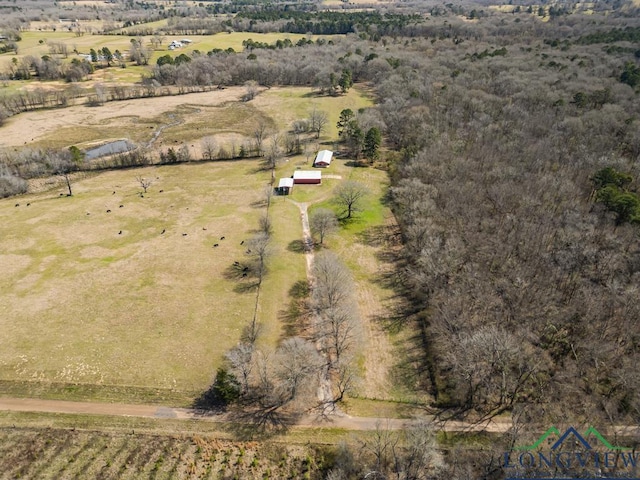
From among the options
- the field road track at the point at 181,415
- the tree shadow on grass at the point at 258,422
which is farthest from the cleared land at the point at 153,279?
the tree shadow on grass at the point at 258,422

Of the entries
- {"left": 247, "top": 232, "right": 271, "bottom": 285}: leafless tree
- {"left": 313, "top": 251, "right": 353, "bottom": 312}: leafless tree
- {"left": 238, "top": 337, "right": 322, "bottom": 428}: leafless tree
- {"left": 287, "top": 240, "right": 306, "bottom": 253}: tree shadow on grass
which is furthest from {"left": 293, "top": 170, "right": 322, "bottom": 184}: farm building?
{"left": 238, "top": 337, "right": 322, "bottom": 428}: leafless tree

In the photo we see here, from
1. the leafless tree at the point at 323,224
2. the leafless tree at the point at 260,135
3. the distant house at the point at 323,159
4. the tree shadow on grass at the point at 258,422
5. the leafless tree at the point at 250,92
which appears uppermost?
the leafless tree at the point at 250,92

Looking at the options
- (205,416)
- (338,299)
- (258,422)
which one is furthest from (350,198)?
A: (205,416)

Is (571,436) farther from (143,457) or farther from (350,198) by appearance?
(350,198)

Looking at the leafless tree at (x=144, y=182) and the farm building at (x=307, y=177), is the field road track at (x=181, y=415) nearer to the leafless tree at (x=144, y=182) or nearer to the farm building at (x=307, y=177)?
the leafless tree at (x=144, y=182)

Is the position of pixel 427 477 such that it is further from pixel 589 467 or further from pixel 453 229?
pixel 453 229
